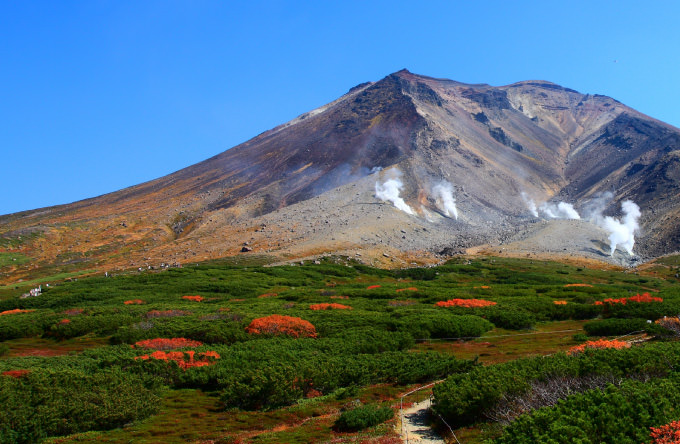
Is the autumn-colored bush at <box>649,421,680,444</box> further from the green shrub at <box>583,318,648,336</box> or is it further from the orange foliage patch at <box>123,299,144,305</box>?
the orange foliage patch at <box>123,299,144,305</box>

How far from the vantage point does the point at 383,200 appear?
101m

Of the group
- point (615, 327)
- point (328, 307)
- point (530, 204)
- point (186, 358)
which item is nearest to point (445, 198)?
point (530, 204)

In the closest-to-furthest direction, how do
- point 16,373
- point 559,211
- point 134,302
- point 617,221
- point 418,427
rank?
point 418,427
point 16,373
point 134,302
point 617,221
point 559,211

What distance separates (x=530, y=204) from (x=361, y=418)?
110835 millimetres

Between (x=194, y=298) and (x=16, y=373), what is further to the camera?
(x=194, y=298)

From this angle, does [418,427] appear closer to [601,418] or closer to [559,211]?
[601,418]

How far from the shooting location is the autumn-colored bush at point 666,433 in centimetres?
827

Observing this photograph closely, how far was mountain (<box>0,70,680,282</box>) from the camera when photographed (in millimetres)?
84562

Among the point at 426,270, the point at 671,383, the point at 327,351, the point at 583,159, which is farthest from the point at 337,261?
the point at 583,159

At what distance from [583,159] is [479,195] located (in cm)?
5718

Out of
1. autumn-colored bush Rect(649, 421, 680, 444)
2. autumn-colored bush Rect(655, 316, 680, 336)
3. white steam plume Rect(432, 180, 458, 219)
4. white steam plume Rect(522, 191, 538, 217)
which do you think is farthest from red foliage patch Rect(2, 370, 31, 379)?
white steam plume Rect(522, 191, 538, 217)

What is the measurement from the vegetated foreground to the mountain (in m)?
44.4

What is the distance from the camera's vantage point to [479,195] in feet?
364

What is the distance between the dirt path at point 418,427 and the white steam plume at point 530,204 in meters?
103
